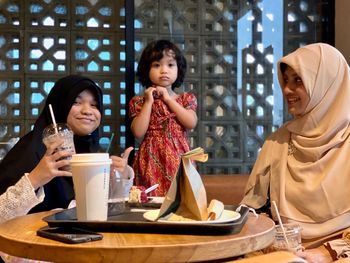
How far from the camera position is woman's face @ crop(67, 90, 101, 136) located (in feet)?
6.59

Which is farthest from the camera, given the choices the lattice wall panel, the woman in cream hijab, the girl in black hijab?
the lattice wall panel

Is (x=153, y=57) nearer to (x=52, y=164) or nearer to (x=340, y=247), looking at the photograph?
(x=52, y=164)

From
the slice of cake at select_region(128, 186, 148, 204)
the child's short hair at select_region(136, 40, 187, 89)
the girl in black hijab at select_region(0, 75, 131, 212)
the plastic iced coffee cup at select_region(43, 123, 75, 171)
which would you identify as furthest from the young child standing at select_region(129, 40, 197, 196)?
the plastic iced coffee cup at select_region(43, 123, 75, 171)

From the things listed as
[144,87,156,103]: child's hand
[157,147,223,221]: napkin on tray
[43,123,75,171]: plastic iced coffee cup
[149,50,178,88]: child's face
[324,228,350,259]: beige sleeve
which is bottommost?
[324,228,350,259]: beige sleeve

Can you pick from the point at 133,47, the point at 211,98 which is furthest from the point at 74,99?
the point at 211,98

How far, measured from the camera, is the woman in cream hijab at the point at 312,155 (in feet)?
6.30

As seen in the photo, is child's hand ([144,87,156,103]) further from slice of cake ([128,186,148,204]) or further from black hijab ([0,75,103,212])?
slice of cake ([128,186,148,204])

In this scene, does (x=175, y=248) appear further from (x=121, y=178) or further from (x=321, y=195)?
(x=321, y=195)

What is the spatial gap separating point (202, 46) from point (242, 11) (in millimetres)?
407

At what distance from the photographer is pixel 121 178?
1.63 m

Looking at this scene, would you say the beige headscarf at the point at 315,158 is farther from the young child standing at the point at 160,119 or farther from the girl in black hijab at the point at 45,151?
the girl in black hijab at the point at 45,151

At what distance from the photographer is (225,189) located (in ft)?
9.06

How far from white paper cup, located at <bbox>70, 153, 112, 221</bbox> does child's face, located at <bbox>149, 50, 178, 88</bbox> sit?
1.55m

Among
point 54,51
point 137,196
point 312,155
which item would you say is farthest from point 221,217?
point 54,51
